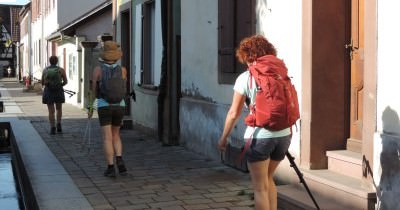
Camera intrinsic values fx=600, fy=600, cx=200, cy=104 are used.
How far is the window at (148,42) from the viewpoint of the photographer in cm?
1207

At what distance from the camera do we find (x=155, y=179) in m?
7.30

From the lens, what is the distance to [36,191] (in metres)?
6.46

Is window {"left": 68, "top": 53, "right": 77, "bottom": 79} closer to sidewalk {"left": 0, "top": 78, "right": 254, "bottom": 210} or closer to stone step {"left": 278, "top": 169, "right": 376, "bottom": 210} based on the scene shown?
sidewalk {"left": 0, "top": 78, "right": 254, "bottom": 210}

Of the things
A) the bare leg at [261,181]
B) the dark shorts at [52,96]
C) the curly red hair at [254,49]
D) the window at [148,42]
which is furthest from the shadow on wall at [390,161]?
the dark shorts at [52,96]

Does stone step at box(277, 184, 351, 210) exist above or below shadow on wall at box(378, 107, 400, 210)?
below

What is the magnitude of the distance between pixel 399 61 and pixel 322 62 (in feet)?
4.39

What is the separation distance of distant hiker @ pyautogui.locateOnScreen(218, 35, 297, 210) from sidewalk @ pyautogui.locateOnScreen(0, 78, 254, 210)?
4.78 feet

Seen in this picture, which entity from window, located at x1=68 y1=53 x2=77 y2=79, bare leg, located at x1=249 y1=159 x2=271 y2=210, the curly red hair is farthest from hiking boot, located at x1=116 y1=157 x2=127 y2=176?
window, located at x1=68 y1=53 x2=77 y2=79

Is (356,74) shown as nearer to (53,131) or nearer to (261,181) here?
(261,181)

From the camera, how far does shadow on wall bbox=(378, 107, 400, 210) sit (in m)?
4.75

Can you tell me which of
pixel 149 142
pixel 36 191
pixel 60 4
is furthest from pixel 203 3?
pixel 60 4

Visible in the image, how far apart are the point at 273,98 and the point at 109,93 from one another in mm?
3371

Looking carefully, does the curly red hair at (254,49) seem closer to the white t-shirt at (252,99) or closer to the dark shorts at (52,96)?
the white t-shirt at (252,99)

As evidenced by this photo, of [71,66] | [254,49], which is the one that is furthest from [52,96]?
[71,66]
